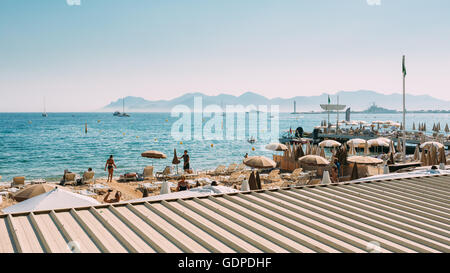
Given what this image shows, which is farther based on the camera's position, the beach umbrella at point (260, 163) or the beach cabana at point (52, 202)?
the beach umbrella at point (260, 163)

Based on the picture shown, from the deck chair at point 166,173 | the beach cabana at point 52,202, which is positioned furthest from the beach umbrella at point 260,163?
the beach cabana at point 52,202

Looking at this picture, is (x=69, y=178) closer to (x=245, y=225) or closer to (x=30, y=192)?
(x=30, y=192)

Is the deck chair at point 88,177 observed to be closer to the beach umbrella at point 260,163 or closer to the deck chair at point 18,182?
the deck chair at point 18,182

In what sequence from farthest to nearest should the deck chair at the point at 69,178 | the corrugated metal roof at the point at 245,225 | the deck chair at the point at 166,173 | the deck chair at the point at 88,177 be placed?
the deck chair at the point at 166,173 < the deck chair at the point at 69,178 < the deck chair at the point at 88,177 < the corrugated metal roof at the point at 245,225

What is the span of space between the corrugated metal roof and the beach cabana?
10.2 ft

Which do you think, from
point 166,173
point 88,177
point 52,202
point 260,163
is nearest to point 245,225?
point 52,202

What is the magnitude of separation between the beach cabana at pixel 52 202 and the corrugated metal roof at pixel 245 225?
310 centimetres

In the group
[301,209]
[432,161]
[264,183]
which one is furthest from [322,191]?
[432,161]

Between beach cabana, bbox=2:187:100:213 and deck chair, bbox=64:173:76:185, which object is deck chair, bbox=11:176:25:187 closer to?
deck chair, bbox=64:173:76:185

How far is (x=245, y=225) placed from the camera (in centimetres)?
496

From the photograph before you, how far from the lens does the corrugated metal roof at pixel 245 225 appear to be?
419cm

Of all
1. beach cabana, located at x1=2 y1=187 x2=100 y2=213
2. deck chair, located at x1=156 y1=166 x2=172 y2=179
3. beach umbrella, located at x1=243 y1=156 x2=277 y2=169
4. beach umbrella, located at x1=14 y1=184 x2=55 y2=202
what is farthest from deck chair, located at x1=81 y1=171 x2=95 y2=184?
beach cabana, located at x1=2 y1=187 x2=100 y2=213

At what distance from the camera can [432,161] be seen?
61.5 ft
